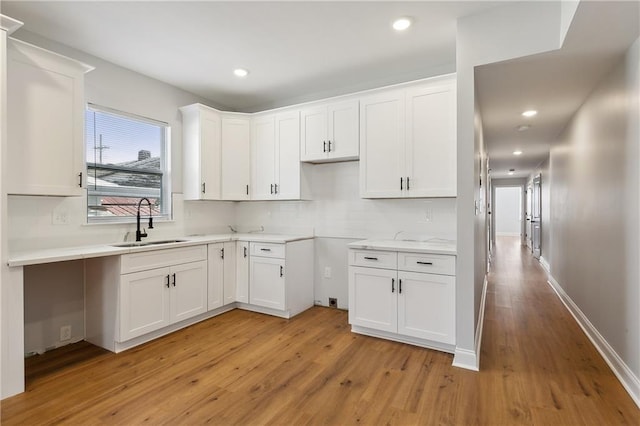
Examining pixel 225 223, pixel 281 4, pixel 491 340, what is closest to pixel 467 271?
pixel 491 340

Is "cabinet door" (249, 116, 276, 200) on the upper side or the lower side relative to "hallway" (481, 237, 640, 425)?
upper

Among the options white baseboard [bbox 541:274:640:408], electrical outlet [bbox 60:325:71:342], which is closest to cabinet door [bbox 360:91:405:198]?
white baseboard [bbox 541:274:640:408]

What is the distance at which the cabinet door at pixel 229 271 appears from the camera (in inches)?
151

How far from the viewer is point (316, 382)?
2.33 metres

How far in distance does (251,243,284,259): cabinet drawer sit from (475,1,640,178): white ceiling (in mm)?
2550

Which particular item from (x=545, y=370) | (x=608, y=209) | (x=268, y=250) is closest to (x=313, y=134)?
(x=268, y=250)

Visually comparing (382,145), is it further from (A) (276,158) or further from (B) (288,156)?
(A) (276,158)

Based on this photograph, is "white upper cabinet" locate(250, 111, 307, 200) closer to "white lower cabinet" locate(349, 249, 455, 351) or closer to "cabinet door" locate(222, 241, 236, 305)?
"cabinet door" locate(222, 241, 236, 305)

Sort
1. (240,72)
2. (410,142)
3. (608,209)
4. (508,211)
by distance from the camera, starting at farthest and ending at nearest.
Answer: (508,211) < (240,72) < (410,142) < (608,209)

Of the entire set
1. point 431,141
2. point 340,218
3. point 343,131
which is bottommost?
point 340,218

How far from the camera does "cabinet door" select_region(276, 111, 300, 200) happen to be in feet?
12.8

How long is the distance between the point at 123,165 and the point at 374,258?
2.79 meters

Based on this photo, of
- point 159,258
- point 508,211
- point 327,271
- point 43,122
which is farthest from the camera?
point 508,211

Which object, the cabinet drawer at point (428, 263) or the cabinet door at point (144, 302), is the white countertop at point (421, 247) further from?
the cabinet door at point (144, 302)
